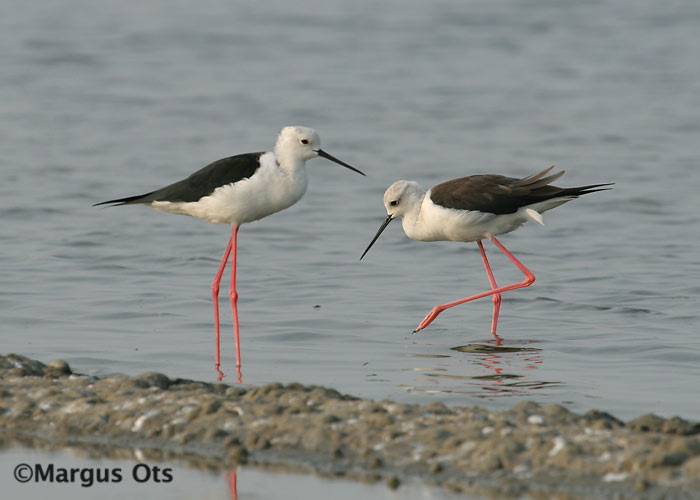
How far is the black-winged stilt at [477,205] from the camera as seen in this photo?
945cm

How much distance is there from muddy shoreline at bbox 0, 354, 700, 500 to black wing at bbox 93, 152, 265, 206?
2.15 meters

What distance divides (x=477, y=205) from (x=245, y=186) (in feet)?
6.33

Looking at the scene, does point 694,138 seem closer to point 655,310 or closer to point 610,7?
point 655,310

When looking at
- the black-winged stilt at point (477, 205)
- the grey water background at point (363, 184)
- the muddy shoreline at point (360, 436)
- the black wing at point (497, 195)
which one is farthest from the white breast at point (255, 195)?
the muddy shoreline at point (360, 436)

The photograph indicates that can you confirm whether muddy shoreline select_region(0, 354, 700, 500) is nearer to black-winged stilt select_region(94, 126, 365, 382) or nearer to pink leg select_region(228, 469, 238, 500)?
pink leg select_region(228, 469, 238, 500)

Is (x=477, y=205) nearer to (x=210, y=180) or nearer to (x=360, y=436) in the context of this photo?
(x=210, y=180)

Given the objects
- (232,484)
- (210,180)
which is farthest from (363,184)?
(232,484)

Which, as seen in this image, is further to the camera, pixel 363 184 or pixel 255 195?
pixel 363 184

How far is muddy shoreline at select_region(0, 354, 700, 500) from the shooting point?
5207 mm

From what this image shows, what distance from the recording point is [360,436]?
5758 millimetres

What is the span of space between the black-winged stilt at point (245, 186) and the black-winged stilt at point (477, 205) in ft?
3.67

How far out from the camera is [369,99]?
2112cm

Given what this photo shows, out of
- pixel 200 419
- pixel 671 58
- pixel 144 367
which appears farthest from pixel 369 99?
pixel 200 419

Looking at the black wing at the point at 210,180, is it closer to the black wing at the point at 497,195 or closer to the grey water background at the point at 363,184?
the grey water background at the point at 363,184
